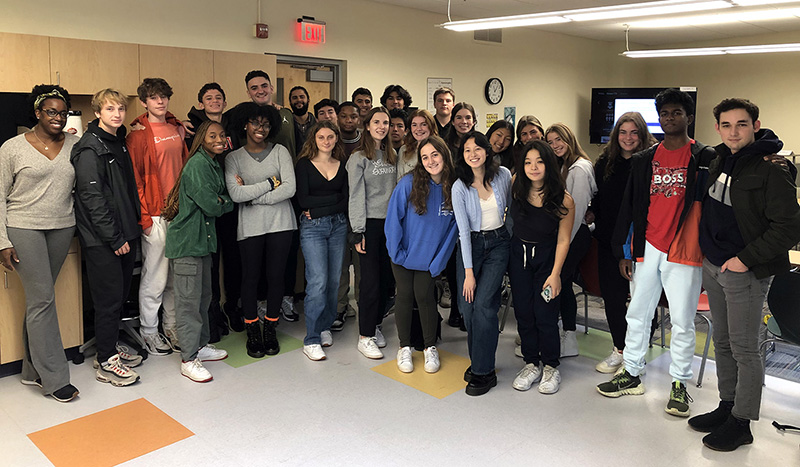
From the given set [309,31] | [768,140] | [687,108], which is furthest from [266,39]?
[768,140]

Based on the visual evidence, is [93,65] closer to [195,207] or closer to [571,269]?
[195,207]

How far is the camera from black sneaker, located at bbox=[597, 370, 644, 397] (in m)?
3.56

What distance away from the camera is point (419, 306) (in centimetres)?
390

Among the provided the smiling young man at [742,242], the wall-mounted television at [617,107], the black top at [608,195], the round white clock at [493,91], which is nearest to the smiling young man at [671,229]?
the smiling young man at [742,242]

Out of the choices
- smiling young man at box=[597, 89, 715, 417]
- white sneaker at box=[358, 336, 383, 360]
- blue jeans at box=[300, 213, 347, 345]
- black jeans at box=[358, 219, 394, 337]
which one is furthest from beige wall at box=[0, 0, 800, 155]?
smiling young man at box=[597, 89, 715, 417]

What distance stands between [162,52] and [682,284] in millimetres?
4156

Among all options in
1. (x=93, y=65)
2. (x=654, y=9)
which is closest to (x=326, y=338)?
(x=93, y=65)

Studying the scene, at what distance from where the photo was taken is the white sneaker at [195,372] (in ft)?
12.2

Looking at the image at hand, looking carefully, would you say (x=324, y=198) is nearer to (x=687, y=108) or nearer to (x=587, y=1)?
(x=687, y=108)

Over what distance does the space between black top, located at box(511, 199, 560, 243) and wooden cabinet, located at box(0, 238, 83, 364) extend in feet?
8.91

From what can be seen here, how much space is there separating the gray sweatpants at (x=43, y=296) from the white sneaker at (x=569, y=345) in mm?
3063

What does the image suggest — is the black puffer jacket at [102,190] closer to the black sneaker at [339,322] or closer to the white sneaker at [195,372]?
the white sneaker at [195,372]

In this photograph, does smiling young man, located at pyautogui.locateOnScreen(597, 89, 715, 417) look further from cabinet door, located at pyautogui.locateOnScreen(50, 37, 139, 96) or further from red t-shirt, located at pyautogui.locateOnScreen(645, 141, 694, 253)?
cabinet door, located at pyautogui.locateOnScreen(50, 37, 139, 96)

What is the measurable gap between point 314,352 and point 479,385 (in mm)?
1149
